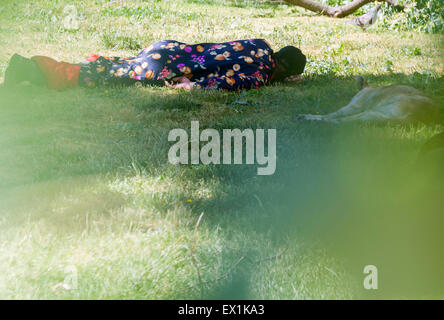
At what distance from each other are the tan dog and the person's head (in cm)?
35

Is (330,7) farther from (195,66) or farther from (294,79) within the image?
(195,66)

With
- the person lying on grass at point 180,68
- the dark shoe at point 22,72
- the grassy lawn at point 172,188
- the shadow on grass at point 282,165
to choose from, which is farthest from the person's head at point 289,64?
the dark shoe at point 22,72

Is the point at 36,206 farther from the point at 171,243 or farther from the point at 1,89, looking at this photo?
the point at 1,89

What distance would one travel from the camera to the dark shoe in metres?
1.38

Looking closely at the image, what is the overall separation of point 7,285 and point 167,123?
65 centimetres

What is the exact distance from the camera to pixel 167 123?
1175 millimetres

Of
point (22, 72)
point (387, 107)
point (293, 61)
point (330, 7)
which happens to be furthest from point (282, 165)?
point (330, 7)

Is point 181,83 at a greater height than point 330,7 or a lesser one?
lesser

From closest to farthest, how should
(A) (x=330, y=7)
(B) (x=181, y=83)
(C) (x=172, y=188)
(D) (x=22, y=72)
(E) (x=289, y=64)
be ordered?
(C) (x=172, y=188) → (D) (x=22, y=72) → (B) (x=181, y=83) → (E) (x=289, y=64) → (A) (x=330, y=7)

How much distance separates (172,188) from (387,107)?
0.70 m

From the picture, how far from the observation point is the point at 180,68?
1.56 metres

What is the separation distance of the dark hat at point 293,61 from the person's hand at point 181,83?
0.36 m

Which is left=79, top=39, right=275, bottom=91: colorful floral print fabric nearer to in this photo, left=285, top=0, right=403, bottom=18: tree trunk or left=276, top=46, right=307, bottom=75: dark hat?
left=276, top=46, right=307, bottom=75: dark hat

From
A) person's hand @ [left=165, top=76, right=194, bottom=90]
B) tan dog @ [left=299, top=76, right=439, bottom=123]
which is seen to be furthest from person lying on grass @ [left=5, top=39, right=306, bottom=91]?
tan dog @ [left=299, top=76, right=439, bottom=123]
